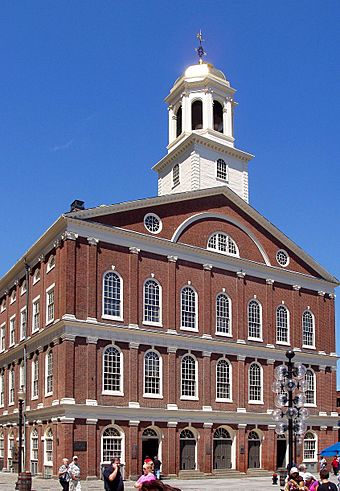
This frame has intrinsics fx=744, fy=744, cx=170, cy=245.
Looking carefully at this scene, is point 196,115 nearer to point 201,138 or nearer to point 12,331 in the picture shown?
point 201,138

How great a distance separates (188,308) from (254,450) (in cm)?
1106

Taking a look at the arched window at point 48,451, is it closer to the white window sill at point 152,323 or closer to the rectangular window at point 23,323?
the white window sill at point 152,323

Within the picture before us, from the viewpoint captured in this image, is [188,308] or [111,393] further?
[188,308]

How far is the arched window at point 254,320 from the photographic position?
5281cm

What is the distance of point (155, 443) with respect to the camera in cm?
4588

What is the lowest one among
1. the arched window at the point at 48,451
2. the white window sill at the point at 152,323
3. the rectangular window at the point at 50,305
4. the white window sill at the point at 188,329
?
the arched window at the point at 48,451

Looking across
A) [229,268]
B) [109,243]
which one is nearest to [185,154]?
[229,268]

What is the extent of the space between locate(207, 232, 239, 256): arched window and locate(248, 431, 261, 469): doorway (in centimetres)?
1261

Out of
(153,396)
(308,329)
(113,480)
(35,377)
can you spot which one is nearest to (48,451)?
(35,377)

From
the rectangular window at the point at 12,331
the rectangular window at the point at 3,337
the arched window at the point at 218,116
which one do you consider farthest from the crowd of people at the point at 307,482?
the arched window at the point at 218,116

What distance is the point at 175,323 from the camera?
1891 inches

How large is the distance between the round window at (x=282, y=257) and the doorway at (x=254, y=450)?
42.0 ft

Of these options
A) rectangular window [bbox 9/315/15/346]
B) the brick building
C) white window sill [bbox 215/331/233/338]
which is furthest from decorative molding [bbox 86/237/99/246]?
rectangular window [bbox 9/315/15/346]

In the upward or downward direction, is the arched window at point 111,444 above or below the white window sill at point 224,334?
below
